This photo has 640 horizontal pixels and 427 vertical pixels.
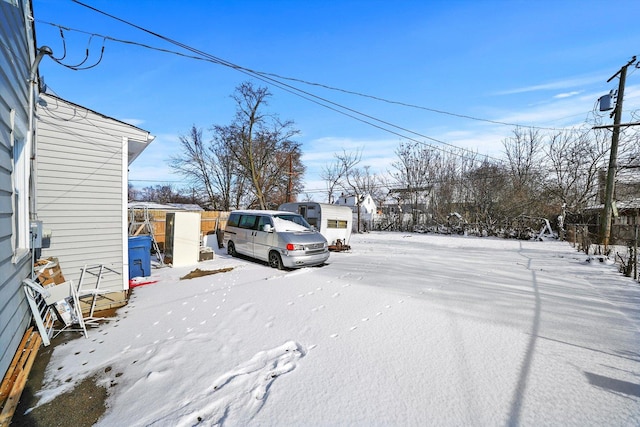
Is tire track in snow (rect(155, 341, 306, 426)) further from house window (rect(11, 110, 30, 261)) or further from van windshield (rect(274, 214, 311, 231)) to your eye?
van windshield (rect(274, 214, 311, 231))

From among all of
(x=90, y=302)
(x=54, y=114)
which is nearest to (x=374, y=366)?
(x=90, y=302)

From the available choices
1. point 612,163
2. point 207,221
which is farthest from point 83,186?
point 612,163

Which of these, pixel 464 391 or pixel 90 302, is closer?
pixel 464 391

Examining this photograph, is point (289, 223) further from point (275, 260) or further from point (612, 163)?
point (612, 163)

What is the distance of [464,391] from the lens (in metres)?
2.43

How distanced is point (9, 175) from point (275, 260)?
18.7 ft

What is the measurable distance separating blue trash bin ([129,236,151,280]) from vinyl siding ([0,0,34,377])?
322 cm

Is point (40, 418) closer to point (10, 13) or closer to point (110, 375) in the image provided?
point (110, 375)

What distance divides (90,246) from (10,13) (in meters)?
3.55

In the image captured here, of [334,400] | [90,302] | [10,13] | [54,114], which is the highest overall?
[10,13]

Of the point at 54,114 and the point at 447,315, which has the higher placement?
the point at 54,114


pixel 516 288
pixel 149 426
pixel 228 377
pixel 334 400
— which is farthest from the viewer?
pixel 516 288

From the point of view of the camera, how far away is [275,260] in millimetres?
7977

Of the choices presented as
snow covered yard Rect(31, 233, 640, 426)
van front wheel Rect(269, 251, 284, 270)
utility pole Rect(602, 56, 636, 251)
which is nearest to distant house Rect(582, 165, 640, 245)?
utility pole Rect(602, 56, 636, 251)
